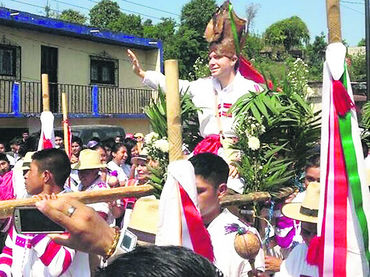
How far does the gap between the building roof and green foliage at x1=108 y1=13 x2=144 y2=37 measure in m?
14.6

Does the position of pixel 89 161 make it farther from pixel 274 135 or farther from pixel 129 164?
pixel 129 164

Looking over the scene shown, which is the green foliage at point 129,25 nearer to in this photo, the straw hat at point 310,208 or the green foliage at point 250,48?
the green foliage at point 250,48

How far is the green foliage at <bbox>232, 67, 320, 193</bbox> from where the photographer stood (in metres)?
3.30

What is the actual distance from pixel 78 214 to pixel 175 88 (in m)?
0.82

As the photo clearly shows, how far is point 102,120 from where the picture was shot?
17.6 metres

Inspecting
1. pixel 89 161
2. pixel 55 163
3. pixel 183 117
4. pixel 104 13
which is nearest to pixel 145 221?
pixel 55 163

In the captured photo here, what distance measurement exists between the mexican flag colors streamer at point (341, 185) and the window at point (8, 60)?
520 inches

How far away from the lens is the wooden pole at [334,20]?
2.37m

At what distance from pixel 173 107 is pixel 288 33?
4600 cm

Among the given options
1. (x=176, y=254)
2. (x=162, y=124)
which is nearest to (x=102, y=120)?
(x=162, y=124)

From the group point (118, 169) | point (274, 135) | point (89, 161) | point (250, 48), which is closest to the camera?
point (274, 135)

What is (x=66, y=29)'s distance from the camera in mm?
15742

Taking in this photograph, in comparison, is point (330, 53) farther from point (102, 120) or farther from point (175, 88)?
point (102, 120)

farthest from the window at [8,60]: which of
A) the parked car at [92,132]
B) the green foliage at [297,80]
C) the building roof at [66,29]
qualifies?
the green foliage at [297,80]
